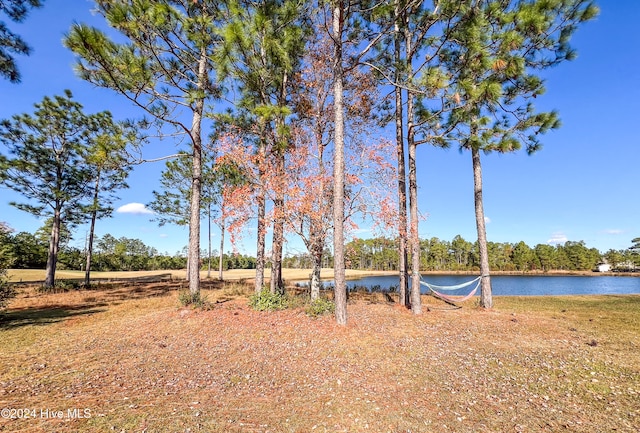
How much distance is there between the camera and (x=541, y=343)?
576cm

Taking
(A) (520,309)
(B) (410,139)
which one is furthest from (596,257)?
(B) (410,139)

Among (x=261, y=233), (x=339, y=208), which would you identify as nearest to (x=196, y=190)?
(x=261, y=233)

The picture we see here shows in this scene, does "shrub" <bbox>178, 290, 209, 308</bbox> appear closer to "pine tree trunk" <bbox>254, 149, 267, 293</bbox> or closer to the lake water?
"pine tree trunk" <bbox>254, 149, 267, 293</bbox>

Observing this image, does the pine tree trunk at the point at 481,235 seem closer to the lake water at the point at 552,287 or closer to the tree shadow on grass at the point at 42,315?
the lake water at the point at 552,287

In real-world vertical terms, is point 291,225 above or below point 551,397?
above

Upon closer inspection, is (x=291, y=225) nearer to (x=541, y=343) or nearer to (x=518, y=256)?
(x=541, y=343)

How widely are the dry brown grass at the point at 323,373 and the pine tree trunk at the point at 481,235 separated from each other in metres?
1.50

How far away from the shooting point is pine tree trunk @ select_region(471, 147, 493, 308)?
9.45 m

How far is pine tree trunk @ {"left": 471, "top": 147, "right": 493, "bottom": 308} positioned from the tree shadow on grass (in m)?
13.3

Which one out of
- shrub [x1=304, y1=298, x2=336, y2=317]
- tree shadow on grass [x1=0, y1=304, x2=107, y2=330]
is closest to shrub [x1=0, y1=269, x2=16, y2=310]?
tree shadow on grass [x1=0, y1=304, x2=107, y2=330]

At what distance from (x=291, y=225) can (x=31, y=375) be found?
594 centimetres

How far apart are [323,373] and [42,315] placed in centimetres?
1007

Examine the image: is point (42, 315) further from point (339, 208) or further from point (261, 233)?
point (339, 208)

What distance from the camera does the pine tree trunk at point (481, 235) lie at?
31.0ft
